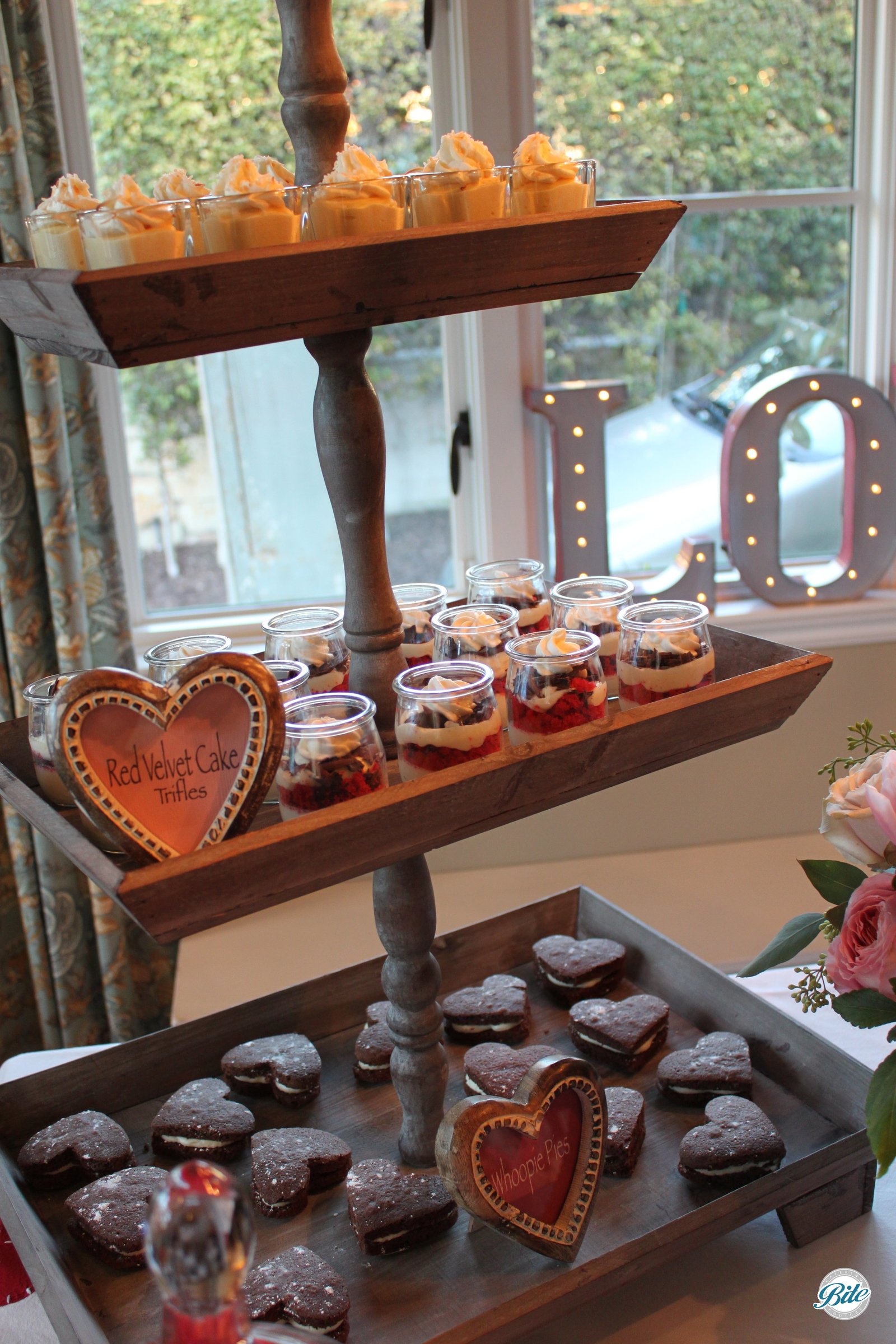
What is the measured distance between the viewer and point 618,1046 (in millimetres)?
1135

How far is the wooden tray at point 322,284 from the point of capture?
700 mm

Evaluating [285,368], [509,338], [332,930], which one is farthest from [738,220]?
[332,930]

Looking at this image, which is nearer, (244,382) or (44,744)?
(44,744)

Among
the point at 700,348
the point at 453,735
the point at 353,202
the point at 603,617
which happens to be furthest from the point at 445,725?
the point at 700,348

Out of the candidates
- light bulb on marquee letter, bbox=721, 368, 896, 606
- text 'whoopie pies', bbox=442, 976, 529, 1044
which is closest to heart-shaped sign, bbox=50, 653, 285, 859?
text 'whoopie pies', bbox=442, 976, 529, 1044

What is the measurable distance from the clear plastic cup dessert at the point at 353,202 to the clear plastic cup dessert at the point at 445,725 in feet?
1.03

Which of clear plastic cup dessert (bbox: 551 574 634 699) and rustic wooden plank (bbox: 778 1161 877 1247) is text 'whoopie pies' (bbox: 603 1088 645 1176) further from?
clear plastic cup dessert (bbox: 551 574 634 699)

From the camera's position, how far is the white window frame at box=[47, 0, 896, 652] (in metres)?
2.04

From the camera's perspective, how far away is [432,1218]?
36.4 inches

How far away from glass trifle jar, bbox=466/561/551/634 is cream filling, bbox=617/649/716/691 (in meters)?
0.14

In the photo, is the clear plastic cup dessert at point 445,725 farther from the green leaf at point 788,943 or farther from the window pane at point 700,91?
the window pane at point 700,91

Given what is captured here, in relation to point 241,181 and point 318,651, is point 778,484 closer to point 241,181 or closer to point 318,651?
point 318,651

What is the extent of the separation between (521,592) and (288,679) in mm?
269


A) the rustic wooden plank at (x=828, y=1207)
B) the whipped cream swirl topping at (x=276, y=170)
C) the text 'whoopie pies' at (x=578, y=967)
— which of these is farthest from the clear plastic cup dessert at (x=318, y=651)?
the rustic wooden plank at (x=828, y=1207)
